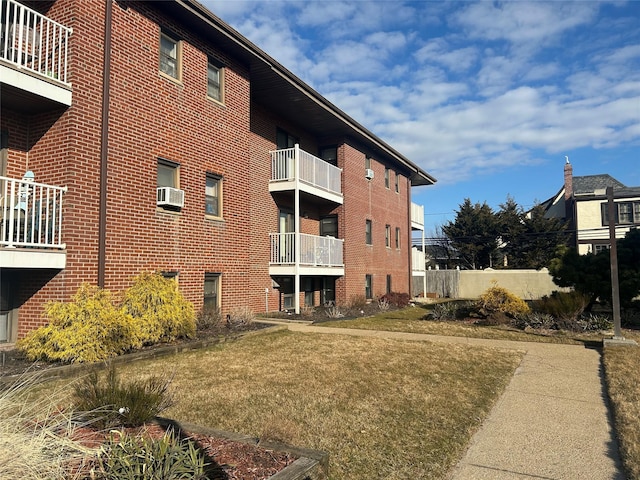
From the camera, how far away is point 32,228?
7.91 metres

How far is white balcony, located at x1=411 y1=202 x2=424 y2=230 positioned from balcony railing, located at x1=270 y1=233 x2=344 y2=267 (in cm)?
1210

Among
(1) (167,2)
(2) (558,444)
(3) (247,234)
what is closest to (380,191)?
(3) (247,234)

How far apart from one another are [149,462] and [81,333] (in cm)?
498

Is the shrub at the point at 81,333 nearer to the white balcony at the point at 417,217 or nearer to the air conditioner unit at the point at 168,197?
the air conditioner unit at the point at 168,197

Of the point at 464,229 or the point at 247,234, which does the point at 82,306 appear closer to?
the point at 247,234

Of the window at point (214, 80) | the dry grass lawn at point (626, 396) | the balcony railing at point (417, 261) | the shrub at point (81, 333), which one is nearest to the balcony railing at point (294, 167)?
the window at point (214, 80)

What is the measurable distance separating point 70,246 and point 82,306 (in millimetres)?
1615

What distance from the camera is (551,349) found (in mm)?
9867

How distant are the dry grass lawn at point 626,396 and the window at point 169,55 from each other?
36.0 feet

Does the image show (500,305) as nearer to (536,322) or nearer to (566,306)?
(536,322)

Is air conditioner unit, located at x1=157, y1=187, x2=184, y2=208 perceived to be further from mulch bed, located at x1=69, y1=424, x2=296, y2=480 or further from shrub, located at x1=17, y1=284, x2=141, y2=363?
mulch bed, located at x1=69, y1=424, x2=296, y2=480

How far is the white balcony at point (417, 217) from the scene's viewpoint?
2889 cm

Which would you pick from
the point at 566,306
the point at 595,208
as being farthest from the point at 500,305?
the point at 595,208

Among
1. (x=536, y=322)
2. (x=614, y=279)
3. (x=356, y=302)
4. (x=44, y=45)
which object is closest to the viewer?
(x=44, y=45)
